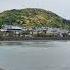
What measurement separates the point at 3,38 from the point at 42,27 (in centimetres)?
3307

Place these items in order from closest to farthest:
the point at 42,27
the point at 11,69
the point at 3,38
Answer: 1. the point at 11,69
2. the point at 3,38
3. the point at 42,27

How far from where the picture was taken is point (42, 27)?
119 metres

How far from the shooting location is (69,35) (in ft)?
336

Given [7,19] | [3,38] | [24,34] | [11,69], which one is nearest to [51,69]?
[11,69]

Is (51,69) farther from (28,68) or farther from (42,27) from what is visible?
(42,27)

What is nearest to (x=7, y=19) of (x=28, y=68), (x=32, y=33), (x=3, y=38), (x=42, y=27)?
(x=42, y=27)

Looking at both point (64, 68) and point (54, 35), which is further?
point (54, 35)

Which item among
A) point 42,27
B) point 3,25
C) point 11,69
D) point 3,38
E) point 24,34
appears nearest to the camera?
point 11,69

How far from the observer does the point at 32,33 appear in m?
101

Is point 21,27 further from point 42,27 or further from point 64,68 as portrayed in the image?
point 64,68

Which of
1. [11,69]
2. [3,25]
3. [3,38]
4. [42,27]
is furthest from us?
[42,27]

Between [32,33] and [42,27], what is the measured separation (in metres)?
18.3

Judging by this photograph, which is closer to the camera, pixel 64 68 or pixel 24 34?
pixel 64 68

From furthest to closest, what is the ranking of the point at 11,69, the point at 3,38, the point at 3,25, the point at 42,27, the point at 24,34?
1. the point at 42,27
2. the point at 3,25
3. the point at 24,34
4. the point at 3,38
5. the point at 11,69
